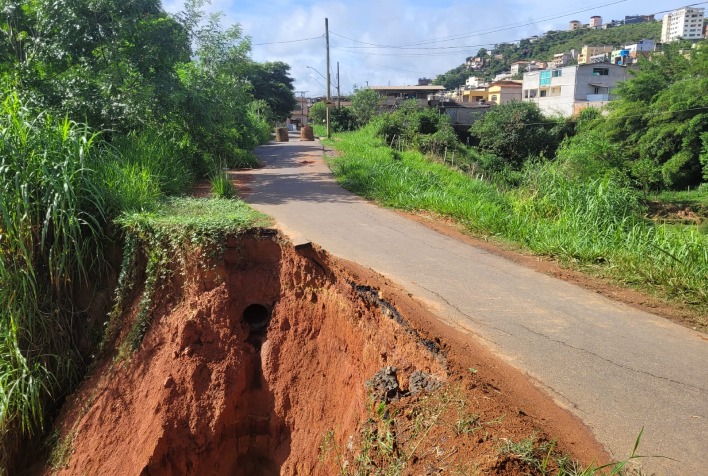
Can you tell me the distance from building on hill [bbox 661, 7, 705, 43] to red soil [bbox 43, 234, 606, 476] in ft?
317

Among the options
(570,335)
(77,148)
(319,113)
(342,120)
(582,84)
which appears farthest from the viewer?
(319,113)

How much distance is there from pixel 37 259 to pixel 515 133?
1133 inches

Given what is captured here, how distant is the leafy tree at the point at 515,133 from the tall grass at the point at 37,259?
90.3 feet

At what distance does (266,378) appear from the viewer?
5.11 m

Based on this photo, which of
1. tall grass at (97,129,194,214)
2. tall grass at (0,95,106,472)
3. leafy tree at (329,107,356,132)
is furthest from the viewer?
leafy tree at (329,107,356,132)

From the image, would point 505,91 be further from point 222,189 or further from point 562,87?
point 222,189

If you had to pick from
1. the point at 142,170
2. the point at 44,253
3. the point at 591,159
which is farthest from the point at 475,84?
the point at 44,253

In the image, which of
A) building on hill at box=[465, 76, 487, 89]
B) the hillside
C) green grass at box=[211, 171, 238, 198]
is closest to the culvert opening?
green grass at box=[211, 171, 238, 198]

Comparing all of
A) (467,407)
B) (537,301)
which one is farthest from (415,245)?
(467,407)

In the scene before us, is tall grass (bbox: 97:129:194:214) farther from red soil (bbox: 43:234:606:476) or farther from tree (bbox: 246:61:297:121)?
tree (bbox: 246:61:297:121)

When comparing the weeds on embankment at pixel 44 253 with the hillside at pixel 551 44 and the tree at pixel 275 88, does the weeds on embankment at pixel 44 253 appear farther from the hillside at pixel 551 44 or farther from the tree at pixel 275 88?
the hillside at pixel 551 44

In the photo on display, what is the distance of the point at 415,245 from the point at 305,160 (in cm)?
1216

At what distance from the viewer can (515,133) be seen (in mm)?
30859

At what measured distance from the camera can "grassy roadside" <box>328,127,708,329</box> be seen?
6035 millimetres
